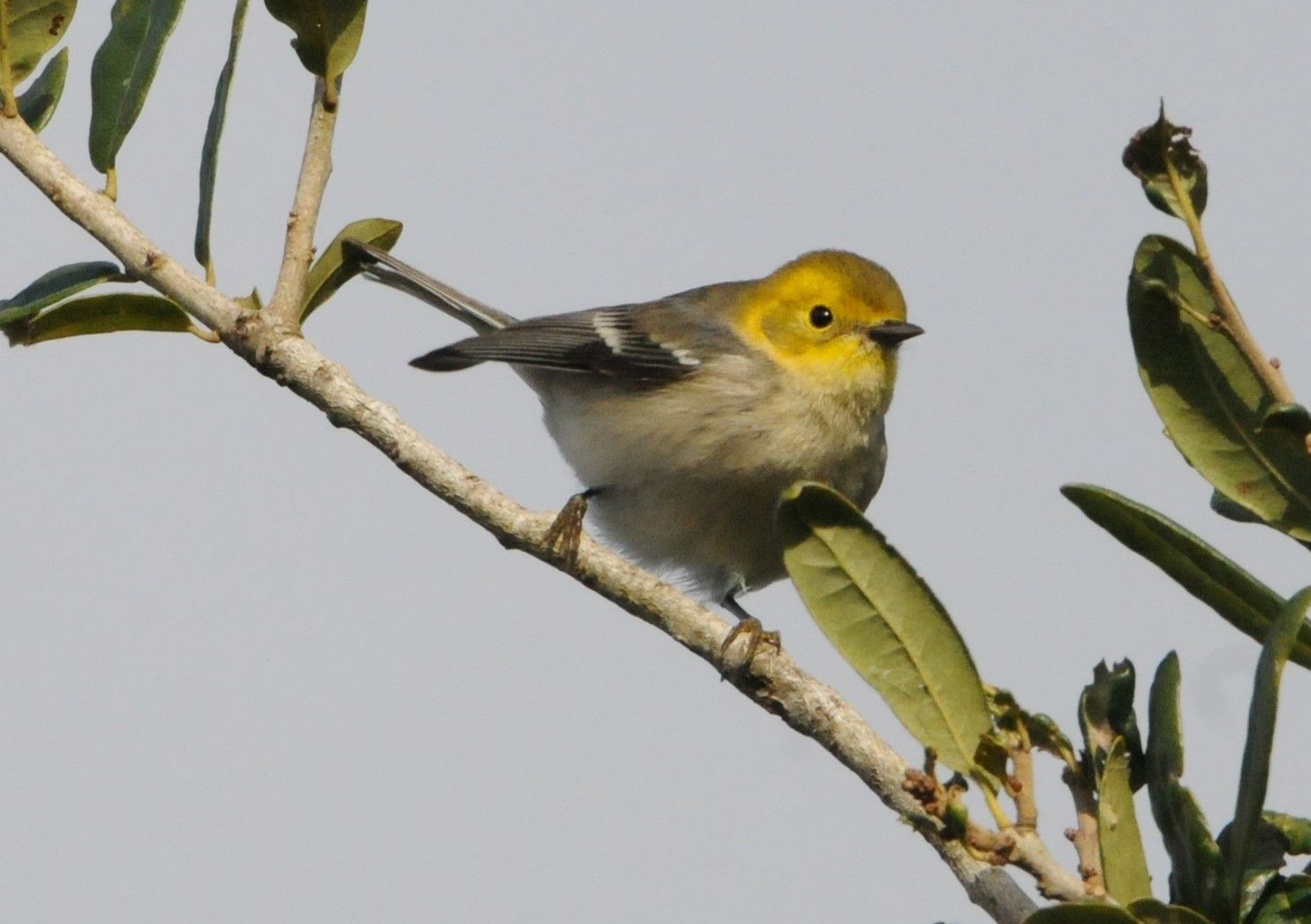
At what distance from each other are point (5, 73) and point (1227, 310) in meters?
2.63

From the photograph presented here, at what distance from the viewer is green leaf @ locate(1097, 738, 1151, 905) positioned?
6.27 ft

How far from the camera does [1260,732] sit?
69.3 inches

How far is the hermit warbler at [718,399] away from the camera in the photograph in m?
5.43

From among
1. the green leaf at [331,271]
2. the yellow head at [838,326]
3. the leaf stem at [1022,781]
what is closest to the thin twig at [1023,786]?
the leaf stem at [1022,781]

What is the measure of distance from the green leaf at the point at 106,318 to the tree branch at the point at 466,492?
5 cm

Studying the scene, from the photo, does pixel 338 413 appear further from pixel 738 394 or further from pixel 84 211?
pixel 738 394

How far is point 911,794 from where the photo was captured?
207 centimetres

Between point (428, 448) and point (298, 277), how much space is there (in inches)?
23.7

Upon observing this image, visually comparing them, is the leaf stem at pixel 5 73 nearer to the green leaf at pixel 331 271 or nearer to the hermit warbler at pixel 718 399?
the green leaf at pixel 331 271

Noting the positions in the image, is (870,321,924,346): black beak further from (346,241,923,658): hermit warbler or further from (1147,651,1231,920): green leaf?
(1147,651,1231,920): green leaf

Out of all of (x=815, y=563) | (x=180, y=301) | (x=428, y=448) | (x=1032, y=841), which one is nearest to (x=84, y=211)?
(x=180, y=301)

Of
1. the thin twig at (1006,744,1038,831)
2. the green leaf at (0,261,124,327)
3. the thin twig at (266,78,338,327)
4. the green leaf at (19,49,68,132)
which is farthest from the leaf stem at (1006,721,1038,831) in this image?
the green leaf at (19,49,68,132)

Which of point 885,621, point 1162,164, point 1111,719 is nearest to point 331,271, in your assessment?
point 885,621

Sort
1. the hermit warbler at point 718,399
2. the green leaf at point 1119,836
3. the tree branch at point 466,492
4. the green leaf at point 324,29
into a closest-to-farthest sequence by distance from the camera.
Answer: the green leaf at point 1119,836 < the tree branch at point 466,492 < the green leaf at point 324,29 < the hermit warbler at point 718,399
